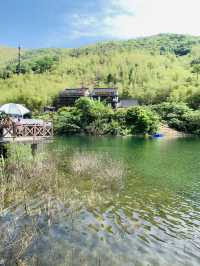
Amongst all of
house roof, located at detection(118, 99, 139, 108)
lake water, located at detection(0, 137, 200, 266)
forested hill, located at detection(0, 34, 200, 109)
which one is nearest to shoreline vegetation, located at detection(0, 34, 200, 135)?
forested hill, located at detection(0, 34, 200, 109)

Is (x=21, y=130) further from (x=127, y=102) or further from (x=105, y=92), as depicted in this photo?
(x=105, y=92)

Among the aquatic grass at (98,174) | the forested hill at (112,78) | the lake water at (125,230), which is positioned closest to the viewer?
the lake water at (125,230)

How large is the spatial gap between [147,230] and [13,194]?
7208 millimetres

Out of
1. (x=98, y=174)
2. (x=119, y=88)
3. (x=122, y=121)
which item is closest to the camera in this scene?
(x=98, y=174)

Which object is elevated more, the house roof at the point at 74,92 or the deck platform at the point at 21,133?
the house roof at the point at 74,92

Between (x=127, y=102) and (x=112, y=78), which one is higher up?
(x=112, y=78)

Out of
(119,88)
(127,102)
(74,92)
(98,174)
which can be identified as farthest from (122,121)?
(98,174)

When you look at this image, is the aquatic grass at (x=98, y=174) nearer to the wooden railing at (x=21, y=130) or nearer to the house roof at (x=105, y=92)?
the wooden railing at (x=21, y=130)

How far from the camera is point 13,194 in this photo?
15.9 metres

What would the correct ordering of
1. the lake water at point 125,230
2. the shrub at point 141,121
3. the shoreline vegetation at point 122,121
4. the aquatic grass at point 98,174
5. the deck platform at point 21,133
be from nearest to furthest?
the lake water at point 125,230 < the aquatic grass at point 98,174 < the deck platform at point 21,133 < the shrub at point 141,121 < the shoreline vegetation at point 122,121

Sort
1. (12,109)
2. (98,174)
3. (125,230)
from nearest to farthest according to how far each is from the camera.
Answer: (125,230), (98,174), (12,109)

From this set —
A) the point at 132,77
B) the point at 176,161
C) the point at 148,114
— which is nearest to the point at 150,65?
the point at 132,77

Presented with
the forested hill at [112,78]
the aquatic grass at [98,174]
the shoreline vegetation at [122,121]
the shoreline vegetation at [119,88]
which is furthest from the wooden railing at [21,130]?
the forested hill at [112,78]

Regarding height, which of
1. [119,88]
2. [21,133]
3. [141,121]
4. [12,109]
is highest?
[119,88]
